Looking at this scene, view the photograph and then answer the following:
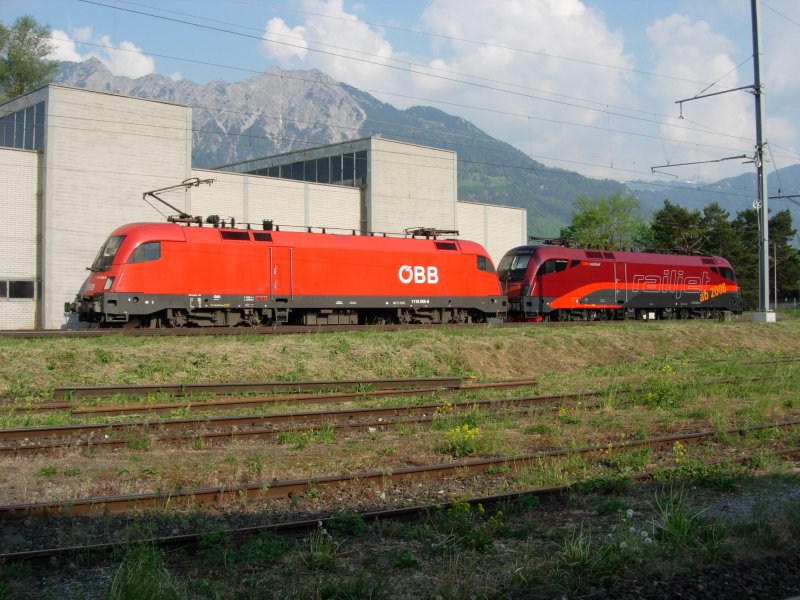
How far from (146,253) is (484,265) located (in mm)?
13283

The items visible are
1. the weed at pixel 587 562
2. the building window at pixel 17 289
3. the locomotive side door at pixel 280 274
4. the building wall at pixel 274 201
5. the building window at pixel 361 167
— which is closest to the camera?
the weed at pixel 587 562

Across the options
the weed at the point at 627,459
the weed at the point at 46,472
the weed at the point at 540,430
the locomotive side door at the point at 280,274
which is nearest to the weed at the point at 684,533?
the weed at the point at 627,459

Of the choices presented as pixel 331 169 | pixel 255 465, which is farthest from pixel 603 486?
pixel 331 169

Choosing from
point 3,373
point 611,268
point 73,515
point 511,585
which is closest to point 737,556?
point 511,585

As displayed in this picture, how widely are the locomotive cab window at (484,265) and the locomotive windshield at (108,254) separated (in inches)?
534

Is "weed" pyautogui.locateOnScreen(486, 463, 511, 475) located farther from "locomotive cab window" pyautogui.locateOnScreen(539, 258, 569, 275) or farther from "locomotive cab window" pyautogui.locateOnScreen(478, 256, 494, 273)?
"locomotive cab window" pyautogui.locateOnScreen(539, 258, 569, 275)

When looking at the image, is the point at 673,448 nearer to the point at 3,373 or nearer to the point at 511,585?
the point at 511,585

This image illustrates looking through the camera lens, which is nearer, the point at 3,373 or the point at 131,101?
the point at 3,373

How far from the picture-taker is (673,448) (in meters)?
10.9

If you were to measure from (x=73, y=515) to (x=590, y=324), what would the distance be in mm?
23752

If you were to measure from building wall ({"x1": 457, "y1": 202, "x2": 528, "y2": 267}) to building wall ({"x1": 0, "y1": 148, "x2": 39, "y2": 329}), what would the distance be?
24.1 meters

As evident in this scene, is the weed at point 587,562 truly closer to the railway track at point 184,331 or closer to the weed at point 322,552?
the weed at point 322,552

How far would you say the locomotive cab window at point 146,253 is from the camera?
21094 millimetres

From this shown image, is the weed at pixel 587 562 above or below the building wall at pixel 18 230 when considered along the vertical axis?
below
